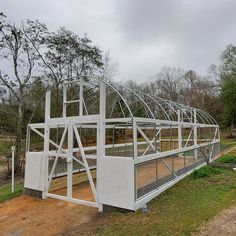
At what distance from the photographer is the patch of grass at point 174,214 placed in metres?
4.24

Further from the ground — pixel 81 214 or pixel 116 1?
pixel 116 1

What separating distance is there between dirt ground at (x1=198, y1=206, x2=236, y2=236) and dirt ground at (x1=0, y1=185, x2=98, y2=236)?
2357mm

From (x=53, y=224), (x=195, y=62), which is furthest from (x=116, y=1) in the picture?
(x=195, y=62)

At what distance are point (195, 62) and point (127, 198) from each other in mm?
35381

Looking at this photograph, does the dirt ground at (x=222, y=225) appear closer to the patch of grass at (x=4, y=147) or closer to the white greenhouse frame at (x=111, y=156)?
the white greenhouse frame at (x=111, y=156)

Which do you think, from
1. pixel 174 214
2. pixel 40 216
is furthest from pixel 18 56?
pixel 174 214

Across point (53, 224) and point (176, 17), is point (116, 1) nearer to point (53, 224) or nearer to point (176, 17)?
point (176, 17)

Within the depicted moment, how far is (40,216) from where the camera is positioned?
529 cm

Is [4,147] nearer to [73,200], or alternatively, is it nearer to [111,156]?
[73,200]

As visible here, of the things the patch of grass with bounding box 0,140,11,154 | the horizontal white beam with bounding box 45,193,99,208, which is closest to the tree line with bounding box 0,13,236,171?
the patch of grass with bounding box 0,140,11,154

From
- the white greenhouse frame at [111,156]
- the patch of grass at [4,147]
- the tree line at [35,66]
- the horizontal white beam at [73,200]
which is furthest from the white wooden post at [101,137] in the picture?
the patch of grass at [4,147]

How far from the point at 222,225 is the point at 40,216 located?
388cm

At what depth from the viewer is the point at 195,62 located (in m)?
36.5

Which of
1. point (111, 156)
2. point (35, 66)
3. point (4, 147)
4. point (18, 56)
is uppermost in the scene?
point (18, 56)
